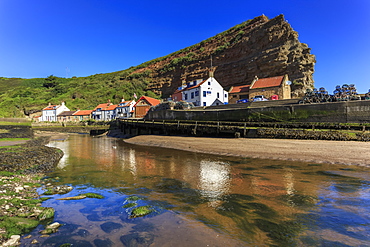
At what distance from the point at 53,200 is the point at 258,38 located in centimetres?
7548

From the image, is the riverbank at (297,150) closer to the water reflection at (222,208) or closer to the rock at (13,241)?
the water reflection at (222,208)

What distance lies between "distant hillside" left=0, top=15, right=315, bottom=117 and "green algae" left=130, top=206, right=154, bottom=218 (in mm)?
55460

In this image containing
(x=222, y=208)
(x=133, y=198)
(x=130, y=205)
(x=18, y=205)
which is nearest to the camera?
(x=18, y=205)

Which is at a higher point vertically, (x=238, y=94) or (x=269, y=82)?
(x=269, y=82)

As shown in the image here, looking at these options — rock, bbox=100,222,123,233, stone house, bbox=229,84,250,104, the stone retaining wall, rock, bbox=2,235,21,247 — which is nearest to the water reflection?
rock, bbox=100,222,123,233

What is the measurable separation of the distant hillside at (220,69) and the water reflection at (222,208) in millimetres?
49148

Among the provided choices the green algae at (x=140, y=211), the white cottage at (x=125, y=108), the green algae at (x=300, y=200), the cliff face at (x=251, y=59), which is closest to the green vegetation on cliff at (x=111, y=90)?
the cliff face at (x=251, y=59)

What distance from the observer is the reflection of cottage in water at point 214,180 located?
9.26m

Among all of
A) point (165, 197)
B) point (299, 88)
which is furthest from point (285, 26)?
point (165, 197)

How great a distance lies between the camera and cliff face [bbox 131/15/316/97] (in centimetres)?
5444

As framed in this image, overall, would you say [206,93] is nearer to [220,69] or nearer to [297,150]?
[220,69]

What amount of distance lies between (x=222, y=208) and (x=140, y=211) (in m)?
3.30

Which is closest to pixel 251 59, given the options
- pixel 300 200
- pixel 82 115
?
pixel 300 200

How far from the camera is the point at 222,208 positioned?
7727mm
